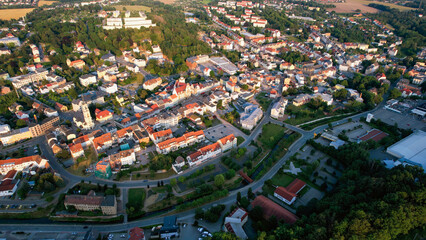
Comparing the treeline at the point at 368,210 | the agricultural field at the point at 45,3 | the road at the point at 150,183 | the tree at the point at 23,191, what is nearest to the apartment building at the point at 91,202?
the road at the point at 150,183

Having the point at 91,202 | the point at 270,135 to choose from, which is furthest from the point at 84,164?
the point at 270,135

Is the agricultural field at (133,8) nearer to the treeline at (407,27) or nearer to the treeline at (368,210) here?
the treeline at (407,27)

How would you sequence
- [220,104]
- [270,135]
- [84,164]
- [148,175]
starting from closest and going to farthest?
[148,175]
[84,164]
[270,135]
[220,104]

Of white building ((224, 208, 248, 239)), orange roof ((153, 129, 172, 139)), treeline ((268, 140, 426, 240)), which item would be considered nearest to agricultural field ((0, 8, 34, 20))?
orange roof ((153, 129, 172, 139))

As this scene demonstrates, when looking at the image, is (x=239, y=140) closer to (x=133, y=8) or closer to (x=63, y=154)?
(x=63, y=154)

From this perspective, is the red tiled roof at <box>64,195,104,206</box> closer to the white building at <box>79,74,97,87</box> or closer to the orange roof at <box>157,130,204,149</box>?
the orange roof at <box>157,130,204,149</box>

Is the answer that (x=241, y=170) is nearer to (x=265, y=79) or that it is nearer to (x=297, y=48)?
(x=265, y=79)

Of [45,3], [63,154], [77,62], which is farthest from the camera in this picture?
[45,3]
